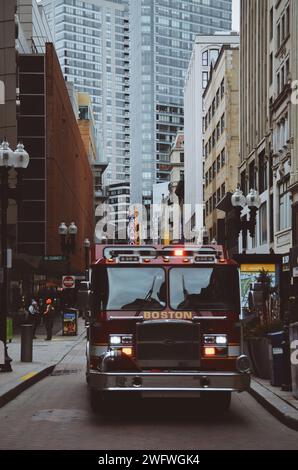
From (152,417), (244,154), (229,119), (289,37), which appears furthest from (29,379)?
(229,119)

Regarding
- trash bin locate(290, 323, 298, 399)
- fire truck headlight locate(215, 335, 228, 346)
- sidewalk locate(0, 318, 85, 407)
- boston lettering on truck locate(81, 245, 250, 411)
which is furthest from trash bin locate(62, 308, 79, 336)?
fire truck headlight locate(215, 335, 228, 346)

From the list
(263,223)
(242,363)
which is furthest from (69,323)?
(242,363)

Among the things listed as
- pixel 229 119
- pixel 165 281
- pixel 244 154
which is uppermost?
pixel 229 119

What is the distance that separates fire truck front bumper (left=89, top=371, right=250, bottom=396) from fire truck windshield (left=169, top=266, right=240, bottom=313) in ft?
3.55

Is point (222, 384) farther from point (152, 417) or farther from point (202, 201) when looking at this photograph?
point (202, 201)

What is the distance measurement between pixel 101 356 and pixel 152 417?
57.0 inches

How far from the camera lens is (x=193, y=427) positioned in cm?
1227

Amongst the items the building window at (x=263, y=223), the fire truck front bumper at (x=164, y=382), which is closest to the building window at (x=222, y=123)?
the building window at (x=263, y=223)

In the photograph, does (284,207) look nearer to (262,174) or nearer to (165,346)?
(262,174)

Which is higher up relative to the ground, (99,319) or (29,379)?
(99,319)

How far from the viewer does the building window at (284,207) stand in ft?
158

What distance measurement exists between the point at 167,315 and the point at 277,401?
2.69 m

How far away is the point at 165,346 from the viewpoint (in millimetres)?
12617

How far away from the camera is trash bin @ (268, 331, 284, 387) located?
608 inches
